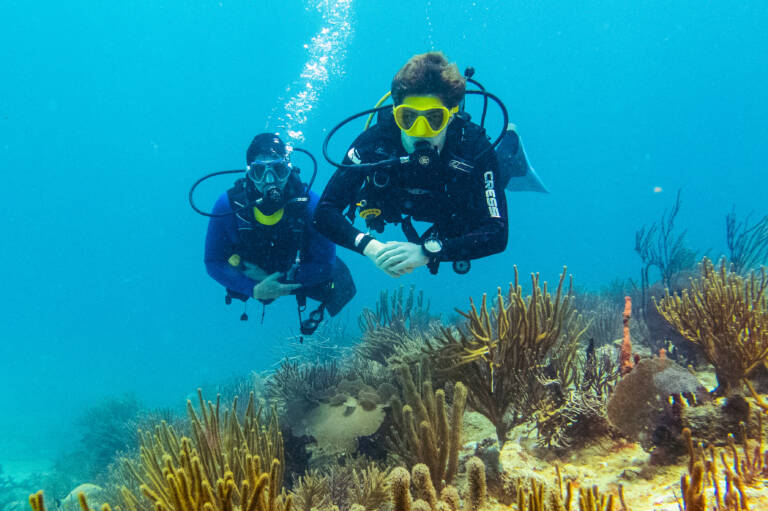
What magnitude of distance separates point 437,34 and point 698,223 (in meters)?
103

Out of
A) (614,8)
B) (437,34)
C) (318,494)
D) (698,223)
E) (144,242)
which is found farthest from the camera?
(698,223)

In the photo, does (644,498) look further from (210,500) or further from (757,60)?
(757,60)

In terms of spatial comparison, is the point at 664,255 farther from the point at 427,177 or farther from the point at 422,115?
the point at 422,115

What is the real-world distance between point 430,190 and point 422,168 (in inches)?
10.1

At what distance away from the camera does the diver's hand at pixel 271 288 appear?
18.9ft

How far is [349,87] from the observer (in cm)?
6575

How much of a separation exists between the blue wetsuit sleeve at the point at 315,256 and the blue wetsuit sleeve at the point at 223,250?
853 millimetres

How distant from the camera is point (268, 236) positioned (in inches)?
242

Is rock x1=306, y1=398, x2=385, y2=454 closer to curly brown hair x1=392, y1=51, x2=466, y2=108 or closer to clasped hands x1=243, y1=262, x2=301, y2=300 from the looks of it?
clasped hands x1=243, y1=262, x2=301, y2=300

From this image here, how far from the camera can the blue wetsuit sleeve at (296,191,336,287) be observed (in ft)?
20.3

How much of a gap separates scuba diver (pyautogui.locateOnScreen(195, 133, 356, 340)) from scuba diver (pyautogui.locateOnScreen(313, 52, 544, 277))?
2055mm

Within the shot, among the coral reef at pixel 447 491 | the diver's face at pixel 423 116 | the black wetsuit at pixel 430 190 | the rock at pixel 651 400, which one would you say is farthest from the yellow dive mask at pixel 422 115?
the coral reef at pixel 447 491

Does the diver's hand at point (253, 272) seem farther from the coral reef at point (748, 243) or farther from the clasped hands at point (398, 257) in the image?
the coral reef at point (748, 243)

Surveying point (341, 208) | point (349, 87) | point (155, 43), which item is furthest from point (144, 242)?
point (341, 208)
